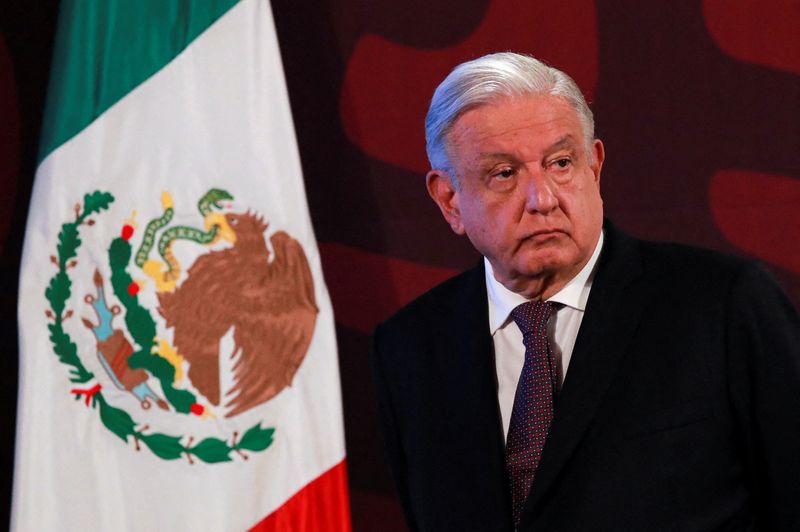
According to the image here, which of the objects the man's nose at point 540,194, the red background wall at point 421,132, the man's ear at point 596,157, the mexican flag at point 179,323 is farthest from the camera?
the red background wall at point 421,132

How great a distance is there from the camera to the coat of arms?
232cm

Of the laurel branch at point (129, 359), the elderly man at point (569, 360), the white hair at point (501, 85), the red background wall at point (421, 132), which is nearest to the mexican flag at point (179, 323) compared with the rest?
the laurel branch at point (129, 359)

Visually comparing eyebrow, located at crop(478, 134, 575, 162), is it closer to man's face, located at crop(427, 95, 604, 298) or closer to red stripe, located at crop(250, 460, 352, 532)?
man's face, located at crop(427, 95, 604, 298)

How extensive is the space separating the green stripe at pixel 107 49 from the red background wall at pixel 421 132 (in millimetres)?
353

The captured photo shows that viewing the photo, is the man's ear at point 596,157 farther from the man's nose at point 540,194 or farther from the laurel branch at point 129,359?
the laurel branch at point 129,359

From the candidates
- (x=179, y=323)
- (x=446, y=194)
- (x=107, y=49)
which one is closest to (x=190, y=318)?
(x=179, y=323)

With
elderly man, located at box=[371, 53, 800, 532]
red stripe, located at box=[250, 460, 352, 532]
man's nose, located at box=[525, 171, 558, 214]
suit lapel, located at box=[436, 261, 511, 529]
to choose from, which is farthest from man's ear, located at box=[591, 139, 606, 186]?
red stripe, located at box=[250, 460, 352, 532]

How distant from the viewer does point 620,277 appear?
130 cm

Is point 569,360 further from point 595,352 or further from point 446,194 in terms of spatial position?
point 446,194

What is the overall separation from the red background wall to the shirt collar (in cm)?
118

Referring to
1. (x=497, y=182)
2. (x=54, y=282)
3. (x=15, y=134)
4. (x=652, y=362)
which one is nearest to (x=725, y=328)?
(x=652, y=362)

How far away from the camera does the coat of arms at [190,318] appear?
7.61 ft

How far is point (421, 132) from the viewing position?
2635mm

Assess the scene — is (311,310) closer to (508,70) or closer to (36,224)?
→ (36,224)
